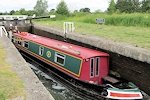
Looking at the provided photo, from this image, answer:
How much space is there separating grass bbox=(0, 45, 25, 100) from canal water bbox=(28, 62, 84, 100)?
253cm

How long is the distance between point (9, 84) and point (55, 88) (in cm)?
444

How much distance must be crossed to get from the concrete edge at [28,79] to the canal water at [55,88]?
188cm

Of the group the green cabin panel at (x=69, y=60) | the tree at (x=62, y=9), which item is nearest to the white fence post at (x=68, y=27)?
the green cabin panel at (x=69, y=60)

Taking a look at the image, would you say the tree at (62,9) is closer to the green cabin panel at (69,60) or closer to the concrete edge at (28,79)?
the green cabin panel at (69,60)

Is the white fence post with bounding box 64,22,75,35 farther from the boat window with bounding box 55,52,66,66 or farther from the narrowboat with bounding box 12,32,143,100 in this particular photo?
the boat window with bounding box 55,52,66,66

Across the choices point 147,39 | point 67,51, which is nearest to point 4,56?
point 67,51

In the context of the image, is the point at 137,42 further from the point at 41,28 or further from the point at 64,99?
the point at 41,28

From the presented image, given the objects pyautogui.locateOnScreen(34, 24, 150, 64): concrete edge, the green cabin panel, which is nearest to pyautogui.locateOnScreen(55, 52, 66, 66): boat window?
the green cabin panel

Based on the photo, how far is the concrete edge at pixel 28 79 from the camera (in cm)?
571

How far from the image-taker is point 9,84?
21.2ft

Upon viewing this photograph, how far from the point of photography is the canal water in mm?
9781

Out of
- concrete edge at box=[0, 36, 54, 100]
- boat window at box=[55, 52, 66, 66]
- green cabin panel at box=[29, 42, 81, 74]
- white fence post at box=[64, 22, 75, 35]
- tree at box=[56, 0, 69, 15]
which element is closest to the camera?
concrete edge at box=[0, 36, 54, 100]

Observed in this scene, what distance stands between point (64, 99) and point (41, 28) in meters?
11.1

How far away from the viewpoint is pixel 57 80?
429 inches
